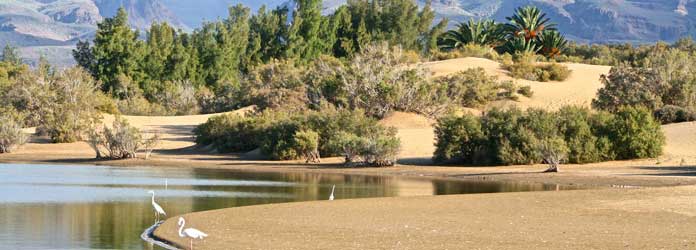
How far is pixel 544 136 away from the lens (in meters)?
40.1

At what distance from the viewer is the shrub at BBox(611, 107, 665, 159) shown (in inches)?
1567

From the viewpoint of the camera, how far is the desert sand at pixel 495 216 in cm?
1959

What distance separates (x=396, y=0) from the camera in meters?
93.2

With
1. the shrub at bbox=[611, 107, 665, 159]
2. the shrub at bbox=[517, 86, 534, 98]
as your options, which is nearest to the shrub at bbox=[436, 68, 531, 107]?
the shrub at bbox=[517, 86, 534, 98]

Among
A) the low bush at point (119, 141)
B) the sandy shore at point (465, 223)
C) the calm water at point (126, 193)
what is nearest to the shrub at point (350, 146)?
the calm water at point (126, 193)

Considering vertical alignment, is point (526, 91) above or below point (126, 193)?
above

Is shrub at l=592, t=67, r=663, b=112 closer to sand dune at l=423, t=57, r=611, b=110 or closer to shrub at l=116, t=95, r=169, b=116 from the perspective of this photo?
sand dune at l=423, t=57, r=611, b=110

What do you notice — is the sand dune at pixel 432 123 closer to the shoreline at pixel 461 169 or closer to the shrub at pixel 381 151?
the shrub at pixel 381 151

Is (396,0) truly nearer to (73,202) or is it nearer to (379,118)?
(379,118)

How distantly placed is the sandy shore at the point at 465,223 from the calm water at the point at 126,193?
155 cm

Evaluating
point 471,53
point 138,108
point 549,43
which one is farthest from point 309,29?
point 138,108

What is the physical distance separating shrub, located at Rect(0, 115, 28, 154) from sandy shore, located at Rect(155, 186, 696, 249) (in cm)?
2634

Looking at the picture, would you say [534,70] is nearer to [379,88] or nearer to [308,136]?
[379,88]

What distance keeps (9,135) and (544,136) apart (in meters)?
23.3
